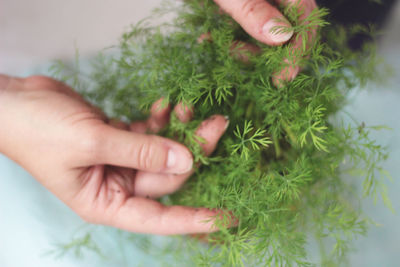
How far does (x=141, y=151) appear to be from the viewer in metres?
0.51

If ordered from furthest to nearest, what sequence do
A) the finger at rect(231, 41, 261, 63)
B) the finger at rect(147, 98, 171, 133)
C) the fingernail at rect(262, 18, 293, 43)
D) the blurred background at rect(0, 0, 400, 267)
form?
the blurred background at rect(0, 0, 400, 267)
the finger at rect(147, 98, 171, 133)
the finger at rect(231, 41, 261, 63)
the fingernail at rect(262, 18, 293, 43)

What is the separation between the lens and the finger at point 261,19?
1.37 ft

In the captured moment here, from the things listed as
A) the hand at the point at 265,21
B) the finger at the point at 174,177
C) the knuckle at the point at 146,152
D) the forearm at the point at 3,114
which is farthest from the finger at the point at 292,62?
the forearm at the point at 3,114

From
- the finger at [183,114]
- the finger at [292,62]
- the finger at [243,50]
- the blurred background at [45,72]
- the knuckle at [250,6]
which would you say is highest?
the knuckle at [250,6]

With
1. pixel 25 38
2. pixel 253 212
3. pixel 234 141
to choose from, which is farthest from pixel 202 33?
pixel 25 38

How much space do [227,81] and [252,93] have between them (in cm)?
6

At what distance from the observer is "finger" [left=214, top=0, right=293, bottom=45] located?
16.4 inches

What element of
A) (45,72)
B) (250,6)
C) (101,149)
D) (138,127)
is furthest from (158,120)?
(45,72)

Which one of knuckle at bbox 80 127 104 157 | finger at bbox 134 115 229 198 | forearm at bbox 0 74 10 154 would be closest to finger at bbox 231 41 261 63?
finger at bbox 134 115 229 198

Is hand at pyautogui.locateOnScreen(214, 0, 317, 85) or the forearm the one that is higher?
hand at pyautogui.locateOnScreen(214, 0, 317, 85)

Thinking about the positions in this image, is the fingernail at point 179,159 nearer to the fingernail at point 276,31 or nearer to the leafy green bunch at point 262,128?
the leafy green bunch at point 262,128

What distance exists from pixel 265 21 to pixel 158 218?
0.37 meters

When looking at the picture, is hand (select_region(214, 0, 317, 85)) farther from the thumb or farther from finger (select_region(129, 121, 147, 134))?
finger (select_region(129, 121, 147, 134))

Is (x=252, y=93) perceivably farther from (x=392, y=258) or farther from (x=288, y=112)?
(x=392, y=258)
